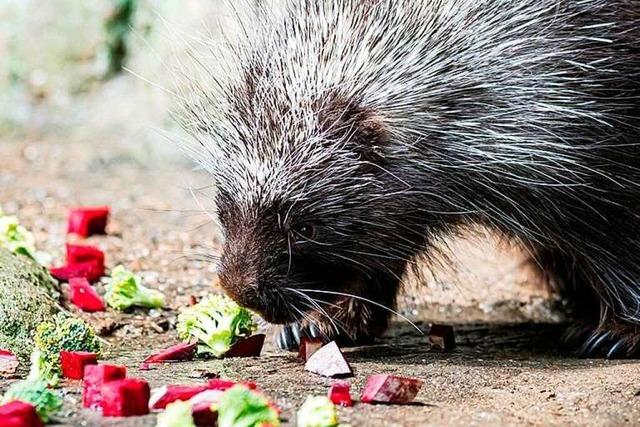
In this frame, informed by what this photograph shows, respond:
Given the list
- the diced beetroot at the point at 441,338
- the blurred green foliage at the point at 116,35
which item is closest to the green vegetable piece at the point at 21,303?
the diced beetroot at the point at 441,338

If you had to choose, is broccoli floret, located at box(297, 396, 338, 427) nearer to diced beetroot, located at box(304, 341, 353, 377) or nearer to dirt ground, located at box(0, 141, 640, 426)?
dirt ground, located at box(0, 141, 640, 426)

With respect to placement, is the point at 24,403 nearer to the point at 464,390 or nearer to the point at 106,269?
the point at 464,390

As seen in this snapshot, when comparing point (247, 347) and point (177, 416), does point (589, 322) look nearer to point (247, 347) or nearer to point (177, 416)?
point (247, 347)

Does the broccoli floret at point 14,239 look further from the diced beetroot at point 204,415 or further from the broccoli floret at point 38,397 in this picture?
the diced beetroot at point 204,415

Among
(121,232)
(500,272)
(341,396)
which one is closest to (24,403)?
(341,396)

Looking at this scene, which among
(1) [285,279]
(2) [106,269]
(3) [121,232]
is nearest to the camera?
(1) [285,279]

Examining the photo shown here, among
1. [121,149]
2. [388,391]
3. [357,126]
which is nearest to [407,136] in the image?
[357,126]

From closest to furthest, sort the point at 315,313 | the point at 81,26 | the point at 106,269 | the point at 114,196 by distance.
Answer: the point at 315,313 < the point at 106,269 < the point at 114,196 < the point at 81,26
